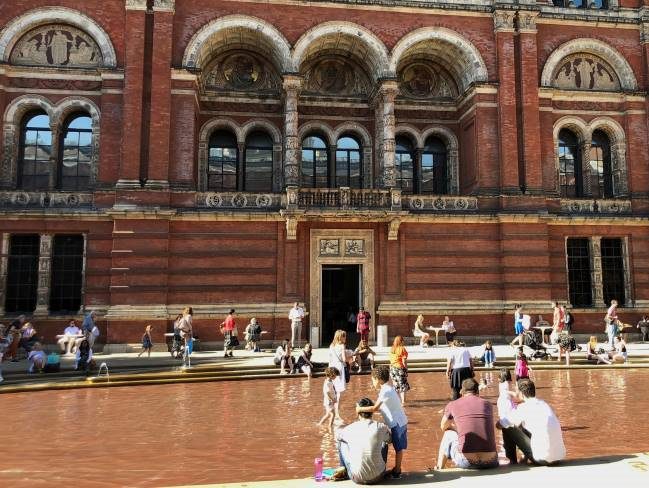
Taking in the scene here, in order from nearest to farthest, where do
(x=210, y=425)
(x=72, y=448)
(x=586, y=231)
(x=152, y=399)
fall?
(x=72, y=448), (x=210, y=425), (x=152, y=399), (x=586, y=231)

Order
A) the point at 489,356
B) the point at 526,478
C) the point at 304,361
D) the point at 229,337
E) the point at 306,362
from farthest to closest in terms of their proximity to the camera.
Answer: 1. the point at 229,337
2. the point at 489,356
3. the point at 304,361
4. the point at 306,362
5. the point at 526,478

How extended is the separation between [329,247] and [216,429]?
44.4 feet

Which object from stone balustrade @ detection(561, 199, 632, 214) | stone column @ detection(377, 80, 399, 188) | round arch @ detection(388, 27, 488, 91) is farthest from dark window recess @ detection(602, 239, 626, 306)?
stone column @ detection(377, 80, 399, 188)

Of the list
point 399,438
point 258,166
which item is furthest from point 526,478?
point 258,166

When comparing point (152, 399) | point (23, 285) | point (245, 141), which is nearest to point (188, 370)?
point (152, 399)

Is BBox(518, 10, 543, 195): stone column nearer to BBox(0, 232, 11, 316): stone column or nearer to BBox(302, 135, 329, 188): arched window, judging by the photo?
BBox(302, 135, 329, 188): arched window

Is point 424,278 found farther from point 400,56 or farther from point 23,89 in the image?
point 23,89

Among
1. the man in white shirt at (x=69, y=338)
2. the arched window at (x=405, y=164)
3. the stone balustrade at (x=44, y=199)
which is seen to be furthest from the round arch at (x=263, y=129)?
the man in white shirt at (x=69, y=338)

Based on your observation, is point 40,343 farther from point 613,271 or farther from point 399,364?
point 613,271

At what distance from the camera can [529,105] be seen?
2408 centimetres

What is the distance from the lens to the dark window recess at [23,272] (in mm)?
21250

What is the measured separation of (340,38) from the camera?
24094mm

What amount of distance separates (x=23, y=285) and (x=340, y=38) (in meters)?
16.6

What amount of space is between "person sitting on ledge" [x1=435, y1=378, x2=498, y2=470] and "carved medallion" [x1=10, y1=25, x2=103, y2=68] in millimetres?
21367
